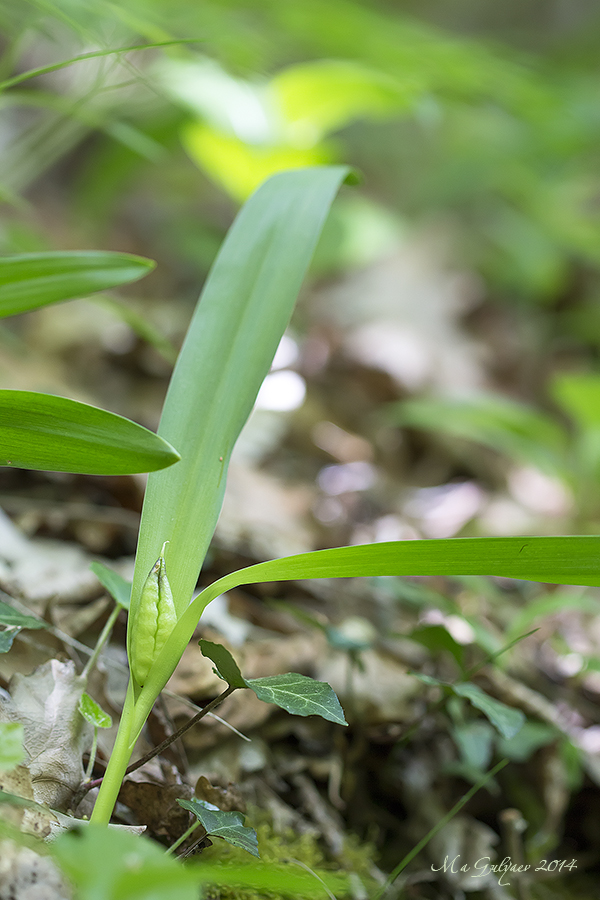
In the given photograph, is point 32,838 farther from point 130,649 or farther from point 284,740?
point 284,740

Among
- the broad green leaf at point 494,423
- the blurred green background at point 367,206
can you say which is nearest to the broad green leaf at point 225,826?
the blurred green background at point 367,206

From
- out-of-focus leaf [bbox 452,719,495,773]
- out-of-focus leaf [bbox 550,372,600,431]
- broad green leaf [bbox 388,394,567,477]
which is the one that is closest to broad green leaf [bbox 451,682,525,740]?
out-of-focus leaf [bbox 452,719,495,773]

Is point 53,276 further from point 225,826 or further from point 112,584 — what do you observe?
point 225,826

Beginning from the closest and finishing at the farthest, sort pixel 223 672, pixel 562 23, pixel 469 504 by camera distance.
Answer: pixel 223 672, pixel 469 504, pixel 562 23

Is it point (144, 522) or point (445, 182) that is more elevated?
point (445, 182)

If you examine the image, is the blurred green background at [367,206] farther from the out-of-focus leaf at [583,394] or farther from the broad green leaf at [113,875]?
the broad green leaf at [113,875]

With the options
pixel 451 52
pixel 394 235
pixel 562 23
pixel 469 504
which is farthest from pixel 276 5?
pixel 562 23
